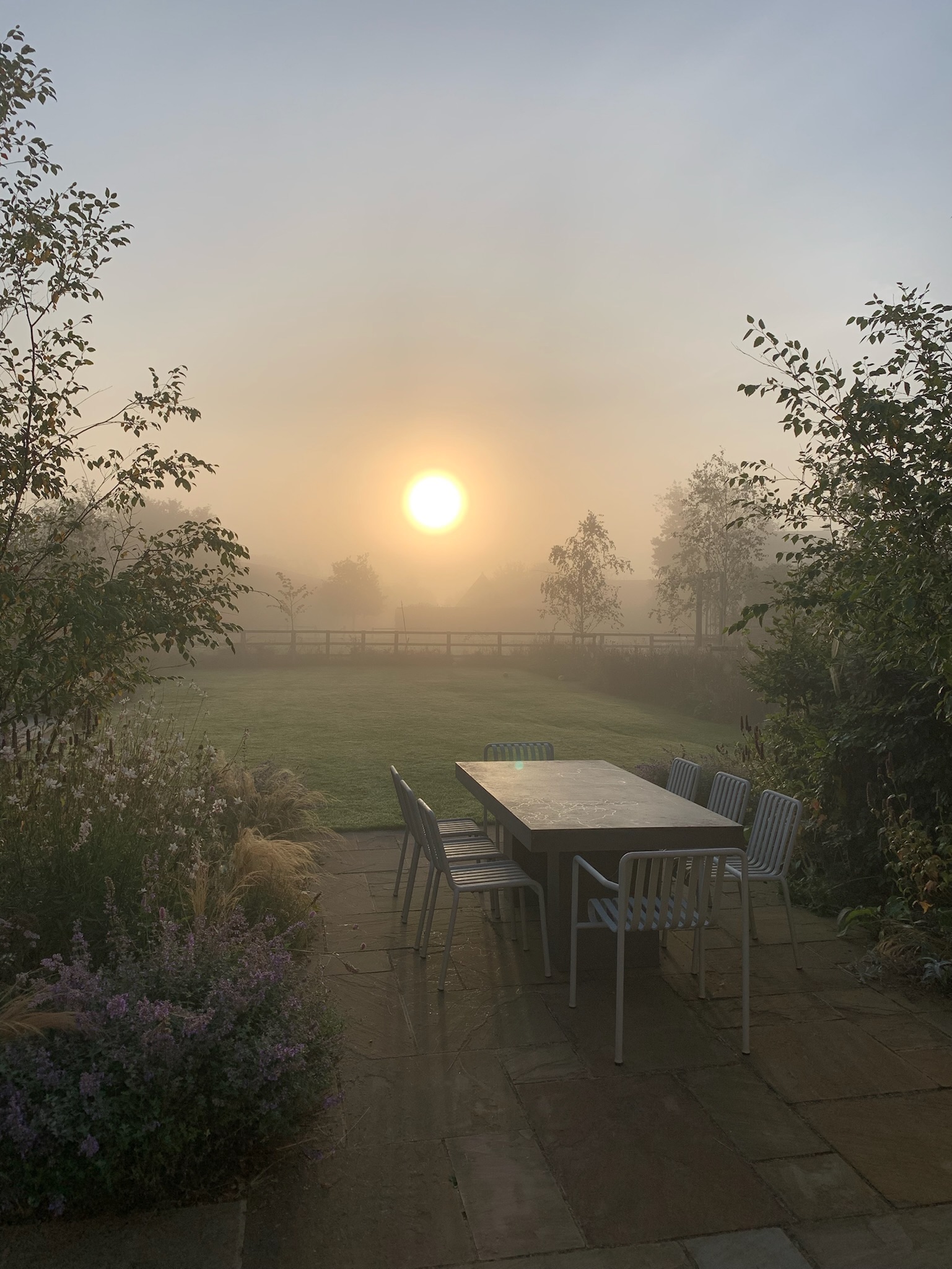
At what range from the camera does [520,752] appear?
5.88 m

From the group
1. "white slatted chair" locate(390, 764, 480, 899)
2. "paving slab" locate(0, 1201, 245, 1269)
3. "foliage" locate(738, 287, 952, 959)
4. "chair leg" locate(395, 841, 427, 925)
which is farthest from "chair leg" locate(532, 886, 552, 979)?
"paving slab" locate(0, 1201, 245, 1269)

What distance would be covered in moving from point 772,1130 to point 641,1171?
49cm

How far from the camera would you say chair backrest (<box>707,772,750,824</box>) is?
440 cm

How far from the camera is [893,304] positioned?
3.86m

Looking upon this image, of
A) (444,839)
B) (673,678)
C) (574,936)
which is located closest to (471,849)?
(444,839)

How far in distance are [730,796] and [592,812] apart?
107 centimetres

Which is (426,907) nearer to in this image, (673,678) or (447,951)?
(447,951)

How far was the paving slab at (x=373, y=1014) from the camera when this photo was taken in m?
3.10

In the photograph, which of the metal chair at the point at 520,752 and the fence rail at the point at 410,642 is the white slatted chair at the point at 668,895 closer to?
the metal chair at the point at 520,752

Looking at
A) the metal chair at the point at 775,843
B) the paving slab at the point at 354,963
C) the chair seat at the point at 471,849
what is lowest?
the paving slab at the point at 354,963

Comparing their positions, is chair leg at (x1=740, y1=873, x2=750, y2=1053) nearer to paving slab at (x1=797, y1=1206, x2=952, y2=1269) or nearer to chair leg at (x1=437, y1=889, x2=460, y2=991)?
paving slab at (x1=797, y1=1206, x2=952, y2=1269)

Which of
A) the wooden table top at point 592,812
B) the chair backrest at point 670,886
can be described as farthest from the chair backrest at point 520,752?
the chair backrest at point 670,886

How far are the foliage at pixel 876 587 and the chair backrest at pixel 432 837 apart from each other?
171cm

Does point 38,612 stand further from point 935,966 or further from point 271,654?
point 271,654
